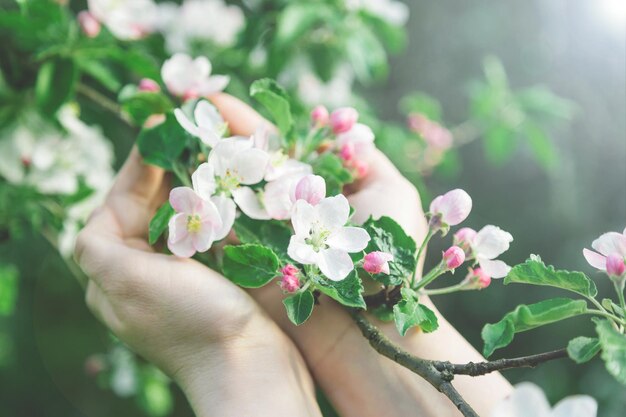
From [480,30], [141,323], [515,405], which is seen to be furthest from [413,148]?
[480,30]

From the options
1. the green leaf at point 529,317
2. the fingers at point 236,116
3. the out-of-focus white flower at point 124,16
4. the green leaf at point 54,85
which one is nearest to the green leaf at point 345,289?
the green leaf at point 529,317

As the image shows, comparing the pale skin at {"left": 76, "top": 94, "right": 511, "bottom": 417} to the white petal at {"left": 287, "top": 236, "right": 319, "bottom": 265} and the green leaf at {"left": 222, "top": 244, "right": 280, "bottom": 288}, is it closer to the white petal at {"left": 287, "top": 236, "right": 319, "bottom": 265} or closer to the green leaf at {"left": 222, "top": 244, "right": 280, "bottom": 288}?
the green leaf at {"left": 222, "top": 244, "right": 280, "bottom": 288}

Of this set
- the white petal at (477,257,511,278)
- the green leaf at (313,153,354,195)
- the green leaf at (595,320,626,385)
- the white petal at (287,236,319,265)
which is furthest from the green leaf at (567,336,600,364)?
the green leaf at (313,153,354,195)

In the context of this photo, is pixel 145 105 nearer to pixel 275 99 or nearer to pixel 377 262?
pixel 275 99

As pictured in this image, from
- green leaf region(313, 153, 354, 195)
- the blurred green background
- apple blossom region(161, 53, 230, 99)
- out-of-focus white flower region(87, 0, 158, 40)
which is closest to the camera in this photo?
green leaf region(313, 153, 354, 195)

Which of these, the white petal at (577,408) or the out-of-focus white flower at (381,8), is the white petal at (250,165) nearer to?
the white petal at (577,408)
